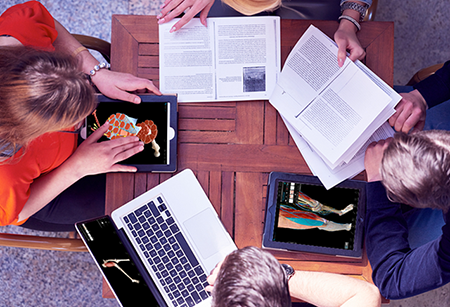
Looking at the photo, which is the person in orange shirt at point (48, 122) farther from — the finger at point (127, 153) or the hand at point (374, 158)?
the hand at point (374, 158)

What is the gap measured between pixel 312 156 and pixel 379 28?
17.7 inches

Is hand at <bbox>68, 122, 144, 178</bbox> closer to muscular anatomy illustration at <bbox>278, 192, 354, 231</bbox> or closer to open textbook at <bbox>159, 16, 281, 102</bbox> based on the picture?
open textbook at <bbox>159, 16, 281, 102</bbox>

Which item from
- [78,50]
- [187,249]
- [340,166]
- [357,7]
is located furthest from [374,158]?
[78,50]

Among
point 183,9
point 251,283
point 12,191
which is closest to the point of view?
point 251,283

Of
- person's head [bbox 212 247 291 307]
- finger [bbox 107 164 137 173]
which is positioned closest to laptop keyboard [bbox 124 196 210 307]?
finger [bbox 107 164 137 173]

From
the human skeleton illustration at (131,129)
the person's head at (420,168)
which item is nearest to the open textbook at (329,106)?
the person's head at (420,168)

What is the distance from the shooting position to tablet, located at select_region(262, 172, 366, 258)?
A: 3.08 feet

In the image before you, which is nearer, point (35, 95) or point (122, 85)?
point (35, 95)

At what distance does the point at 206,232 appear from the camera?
95cm

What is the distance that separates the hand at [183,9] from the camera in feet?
3.18

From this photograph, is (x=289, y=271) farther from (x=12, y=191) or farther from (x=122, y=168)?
(x=12, y=191)

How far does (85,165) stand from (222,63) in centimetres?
52

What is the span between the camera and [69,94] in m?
0.76

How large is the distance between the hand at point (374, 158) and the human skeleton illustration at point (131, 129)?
0.62m
